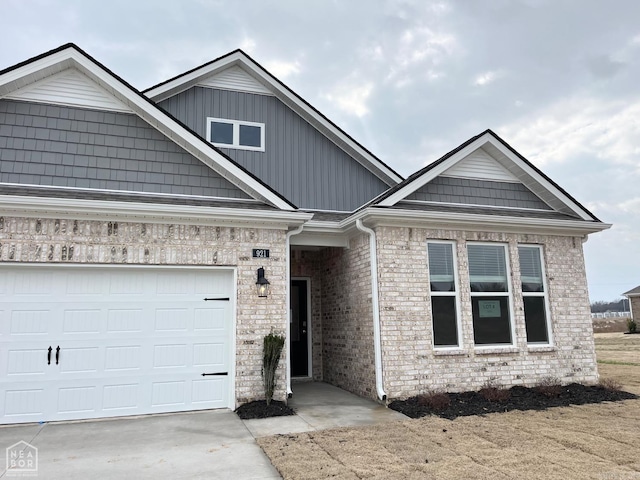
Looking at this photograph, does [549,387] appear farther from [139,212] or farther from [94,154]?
[94,154]

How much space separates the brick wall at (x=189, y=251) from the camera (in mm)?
6555

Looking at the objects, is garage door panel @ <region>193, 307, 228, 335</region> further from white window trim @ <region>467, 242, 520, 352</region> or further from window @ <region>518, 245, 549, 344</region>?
window @ <region>518, 245, 549, 344</region>

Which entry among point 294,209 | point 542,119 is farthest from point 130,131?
point 542,119

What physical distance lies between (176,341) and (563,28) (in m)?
12.0

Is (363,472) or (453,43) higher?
(453,43)

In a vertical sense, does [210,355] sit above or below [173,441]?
above

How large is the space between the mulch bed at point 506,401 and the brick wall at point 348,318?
96cm

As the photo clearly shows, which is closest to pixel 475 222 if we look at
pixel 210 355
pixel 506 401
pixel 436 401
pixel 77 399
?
pixel 506 401

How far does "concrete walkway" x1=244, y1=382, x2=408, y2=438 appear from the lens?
6.11 m

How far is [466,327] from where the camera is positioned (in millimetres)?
8086

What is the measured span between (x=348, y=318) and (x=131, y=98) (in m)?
5.70

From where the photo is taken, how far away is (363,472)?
14.1 ft

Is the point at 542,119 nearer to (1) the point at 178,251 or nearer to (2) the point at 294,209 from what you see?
(2) the point at 294,209

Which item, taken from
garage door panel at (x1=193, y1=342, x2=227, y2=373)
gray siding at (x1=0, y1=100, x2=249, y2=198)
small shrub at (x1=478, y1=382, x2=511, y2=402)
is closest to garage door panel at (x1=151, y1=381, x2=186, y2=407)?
garage door panel at (x1=193, y1=342, x2=227, y2=373)
